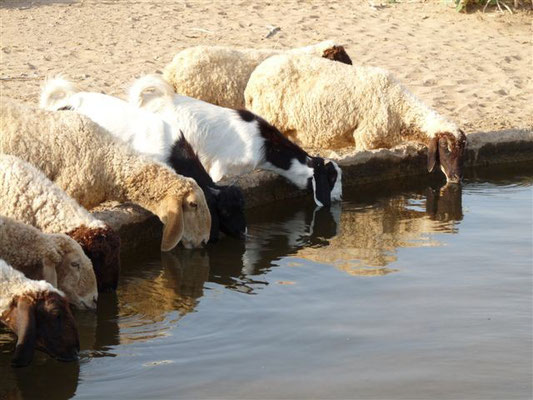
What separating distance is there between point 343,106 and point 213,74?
4.89ft

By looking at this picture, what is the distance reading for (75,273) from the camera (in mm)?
7039

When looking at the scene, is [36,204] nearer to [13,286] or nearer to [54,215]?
[54,215]

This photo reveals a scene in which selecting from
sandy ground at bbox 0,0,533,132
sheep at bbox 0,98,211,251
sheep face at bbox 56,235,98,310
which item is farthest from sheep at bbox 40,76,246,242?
sandy ground at bbox 0,0,533,132

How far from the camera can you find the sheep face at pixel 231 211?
9344 millimetres

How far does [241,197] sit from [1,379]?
11.8ft

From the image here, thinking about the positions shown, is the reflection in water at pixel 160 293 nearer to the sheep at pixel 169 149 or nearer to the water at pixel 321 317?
the water at pixel 321 317

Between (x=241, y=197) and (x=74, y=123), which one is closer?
(x=74, y=123)

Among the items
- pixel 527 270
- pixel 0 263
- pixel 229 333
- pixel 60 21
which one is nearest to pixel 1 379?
pixel 0 263

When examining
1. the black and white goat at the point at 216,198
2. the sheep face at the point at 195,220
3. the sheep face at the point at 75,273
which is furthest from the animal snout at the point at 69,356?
the black and white goat at the point at 216,198

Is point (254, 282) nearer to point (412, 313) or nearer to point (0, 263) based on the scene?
point (412, 313)

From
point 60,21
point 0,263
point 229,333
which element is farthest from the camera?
point 60,21

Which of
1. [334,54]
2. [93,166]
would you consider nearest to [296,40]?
[334,54]

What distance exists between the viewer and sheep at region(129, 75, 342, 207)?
34.3ft

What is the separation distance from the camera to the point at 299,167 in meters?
10.7
